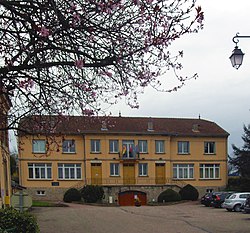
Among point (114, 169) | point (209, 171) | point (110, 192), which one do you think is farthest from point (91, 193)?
point (209, 171)

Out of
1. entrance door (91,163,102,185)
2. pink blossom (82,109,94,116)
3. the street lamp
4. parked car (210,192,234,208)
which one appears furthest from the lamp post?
entrance door (91,163,102,185)

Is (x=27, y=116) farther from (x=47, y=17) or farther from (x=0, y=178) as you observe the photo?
(x=0, y=178)

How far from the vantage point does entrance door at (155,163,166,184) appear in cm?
5819

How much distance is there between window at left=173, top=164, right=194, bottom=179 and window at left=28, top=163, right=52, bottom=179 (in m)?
15.5

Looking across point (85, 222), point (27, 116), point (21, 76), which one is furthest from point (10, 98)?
point (85, 222)

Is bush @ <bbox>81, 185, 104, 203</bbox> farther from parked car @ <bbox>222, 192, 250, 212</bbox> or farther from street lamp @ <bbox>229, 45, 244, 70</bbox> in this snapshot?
street lamp @ <bbox>229, 45, 244, 70</bbox>

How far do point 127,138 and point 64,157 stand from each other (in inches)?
315

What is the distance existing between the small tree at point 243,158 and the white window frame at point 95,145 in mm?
15988

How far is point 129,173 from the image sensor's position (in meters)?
57.9

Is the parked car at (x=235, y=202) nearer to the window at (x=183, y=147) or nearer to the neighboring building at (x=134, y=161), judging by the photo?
the neighboring building at (x=134, y=161)

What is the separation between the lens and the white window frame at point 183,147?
60.1m

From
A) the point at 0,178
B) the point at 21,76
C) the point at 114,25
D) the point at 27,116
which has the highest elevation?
the point at 114,25

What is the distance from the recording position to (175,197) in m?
52.6

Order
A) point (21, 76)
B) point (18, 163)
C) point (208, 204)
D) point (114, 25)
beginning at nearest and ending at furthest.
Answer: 1. point (114, 25)
2. point (21, 76)
3. point (208, 204)
4. point (18, 163)
